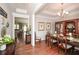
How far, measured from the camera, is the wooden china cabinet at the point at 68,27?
5.89ft

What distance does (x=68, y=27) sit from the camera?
187cm

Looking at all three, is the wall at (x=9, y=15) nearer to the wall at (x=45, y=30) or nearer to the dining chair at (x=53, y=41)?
the wall at (x=45, y=30)

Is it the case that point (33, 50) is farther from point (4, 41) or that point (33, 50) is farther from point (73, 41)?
point (73, 41)

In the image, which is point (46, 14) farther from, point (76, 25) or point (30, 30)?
point (76, 25)

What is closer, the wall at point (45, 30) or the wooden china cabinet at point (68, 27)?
the wooden china cabinet at point (68, 27)

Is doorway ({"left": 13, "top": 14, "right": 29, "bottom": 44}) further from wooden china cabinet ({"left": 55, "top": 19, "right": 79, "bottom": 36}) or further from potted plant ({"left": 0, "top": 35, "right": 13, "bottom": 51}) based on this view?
wooden china cabinet ({"left": 55, "top": 19, "right": 79, "bottom": 36})

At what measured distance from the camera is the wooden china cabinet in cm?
179

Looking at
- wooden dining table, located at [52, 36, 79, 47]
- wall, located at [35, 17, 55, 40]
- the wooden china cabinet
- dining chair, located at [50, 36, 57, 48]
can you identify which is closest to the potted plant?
wall, located at [35, 17, 55, 40]

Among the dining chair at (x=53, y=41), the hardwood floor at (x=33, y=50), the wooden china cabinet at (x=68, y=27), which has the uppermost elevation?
the wooden china cabinet at (x=68, y=27)

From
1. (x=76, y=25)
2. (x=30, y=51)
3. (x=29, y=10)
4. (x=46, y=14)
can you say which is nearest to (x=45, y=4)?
(x=46, y=14)

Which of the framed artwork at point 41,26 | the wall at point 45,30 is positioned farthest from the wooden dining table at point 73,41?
the framed artwork at point 41,26

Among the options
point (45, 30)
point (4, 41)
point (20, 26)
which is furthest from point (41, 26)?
point (4, 41)

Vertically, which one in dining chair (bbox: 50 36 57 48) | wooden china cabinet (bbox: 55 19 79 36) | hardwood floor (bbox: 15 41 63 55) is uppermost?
wooden china cabinet (bbox: 55 19 79 36)
